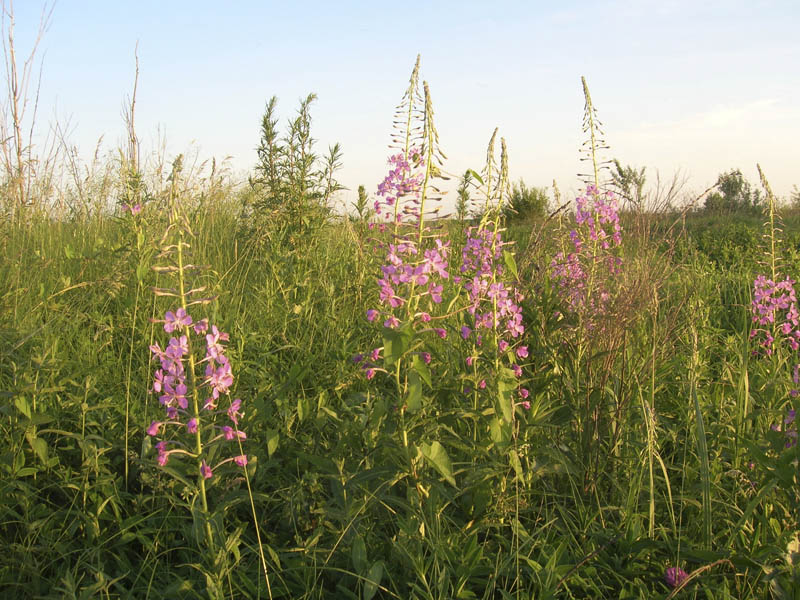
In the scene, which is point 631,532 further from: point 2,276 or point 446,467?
point 2,276

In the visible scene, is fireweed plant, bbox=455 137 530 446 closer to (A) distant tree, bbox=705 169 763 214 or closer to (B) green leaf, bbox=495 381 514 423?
(B) green leaf, bbox=495 381 514 423

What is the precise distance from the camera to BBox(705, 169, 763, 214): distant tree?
40.1 feet

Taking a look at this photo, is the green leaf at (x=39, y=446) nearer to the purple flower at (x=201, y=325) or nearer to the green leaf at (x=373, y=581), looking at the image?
the purple flower at (x=201, y=325)

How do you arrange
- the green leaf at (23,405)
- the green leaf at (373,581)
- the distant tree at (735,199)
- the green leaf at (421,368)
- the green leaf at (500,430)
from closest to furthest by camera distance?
the green leaf at (373,581), the green leaf at (421,368), the green leaf at (500,430), the green leaf at (23,405), the distant tree at (735,199)

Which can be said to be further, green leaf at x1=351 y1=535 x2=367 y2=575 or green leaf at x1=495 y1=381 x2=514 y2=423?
green leaf at x1=495 y1=381 x2=514 y2=423

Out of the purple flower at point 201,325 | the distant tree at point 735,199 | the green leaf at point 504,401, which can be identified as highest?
the distant tree at point 735,199

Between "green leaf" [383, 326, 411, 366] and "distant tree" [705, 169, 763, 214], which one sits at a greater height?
"distant tree" [705, 169, 763, 214]

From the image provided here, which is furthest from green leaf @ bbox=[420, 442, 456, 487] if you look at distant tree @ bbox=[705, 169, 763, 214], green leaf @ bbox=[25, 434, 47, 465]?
distant tree @ bbox=[705, 169, 763, 214]

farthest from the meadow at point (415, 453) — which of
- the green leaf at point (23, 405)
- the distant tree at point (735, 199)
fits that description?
the distant tree at point (735, 199)

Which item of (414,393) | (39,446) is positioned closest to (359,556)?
(414,393)

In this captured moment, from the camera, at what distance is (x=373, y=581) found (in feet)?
5.77

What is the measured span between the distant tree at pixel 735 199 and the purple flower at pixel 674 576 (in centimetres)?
1088

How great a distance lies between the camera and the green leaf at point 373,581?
1.75 meters

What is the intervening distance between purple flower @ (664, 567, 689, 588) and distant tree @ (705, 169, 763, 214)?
35.7 feet
